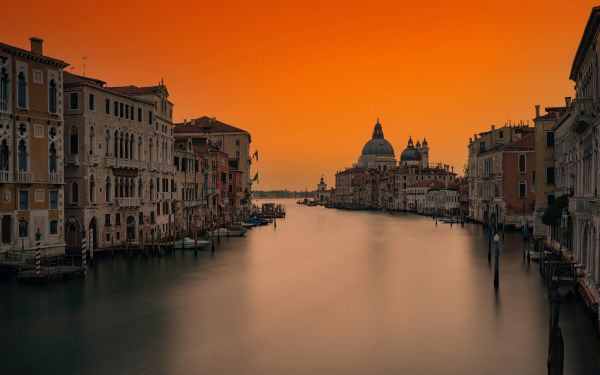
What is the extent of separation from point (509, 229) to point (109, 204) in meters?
41.2

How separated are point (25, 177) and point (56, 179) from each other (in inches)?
88.6

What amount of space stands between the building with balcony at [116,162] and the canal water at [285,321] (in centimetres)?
331

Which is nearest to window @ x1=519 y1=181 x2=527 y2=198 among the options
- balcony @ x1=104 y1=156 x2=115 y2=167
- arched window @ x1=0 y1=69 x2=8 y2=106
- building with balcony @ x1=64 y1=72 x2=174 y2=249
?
building with balcony @ x1=64 y1=72 x2=174 y2=249

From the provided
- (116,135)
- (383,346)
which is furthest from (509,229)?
(383,346)

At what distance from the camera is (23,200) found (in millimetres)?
29578

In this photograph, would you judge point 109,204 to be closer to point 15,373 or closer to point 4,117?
point 4,117

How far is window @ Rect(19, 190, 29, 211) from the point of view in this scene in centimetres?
2938

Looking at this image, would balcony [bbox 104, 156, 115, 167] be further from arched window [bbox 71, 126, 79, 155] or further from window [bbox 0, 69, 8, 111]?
window [bbox 0, 69, 8, 111]

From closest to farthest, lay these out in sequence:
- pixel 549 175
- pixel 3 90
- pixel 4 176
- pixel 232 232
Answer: pixel 4 176, pixel 3 90, pixel 549 175, pixel 232 232

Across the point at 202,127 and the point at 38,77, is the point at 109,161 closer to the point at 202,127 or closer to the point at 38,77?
the point at 38,77

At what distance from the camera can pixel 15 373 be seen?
47.8ft

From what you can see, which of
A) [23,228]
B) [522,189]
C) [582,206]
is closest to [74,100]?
[23,228]

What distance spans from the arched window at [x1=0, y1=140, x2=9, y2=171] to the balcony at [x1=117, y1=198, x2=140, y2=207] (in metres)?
9.73

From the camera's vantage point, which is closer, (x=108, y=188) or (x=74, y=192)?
(x=74, y=192)
